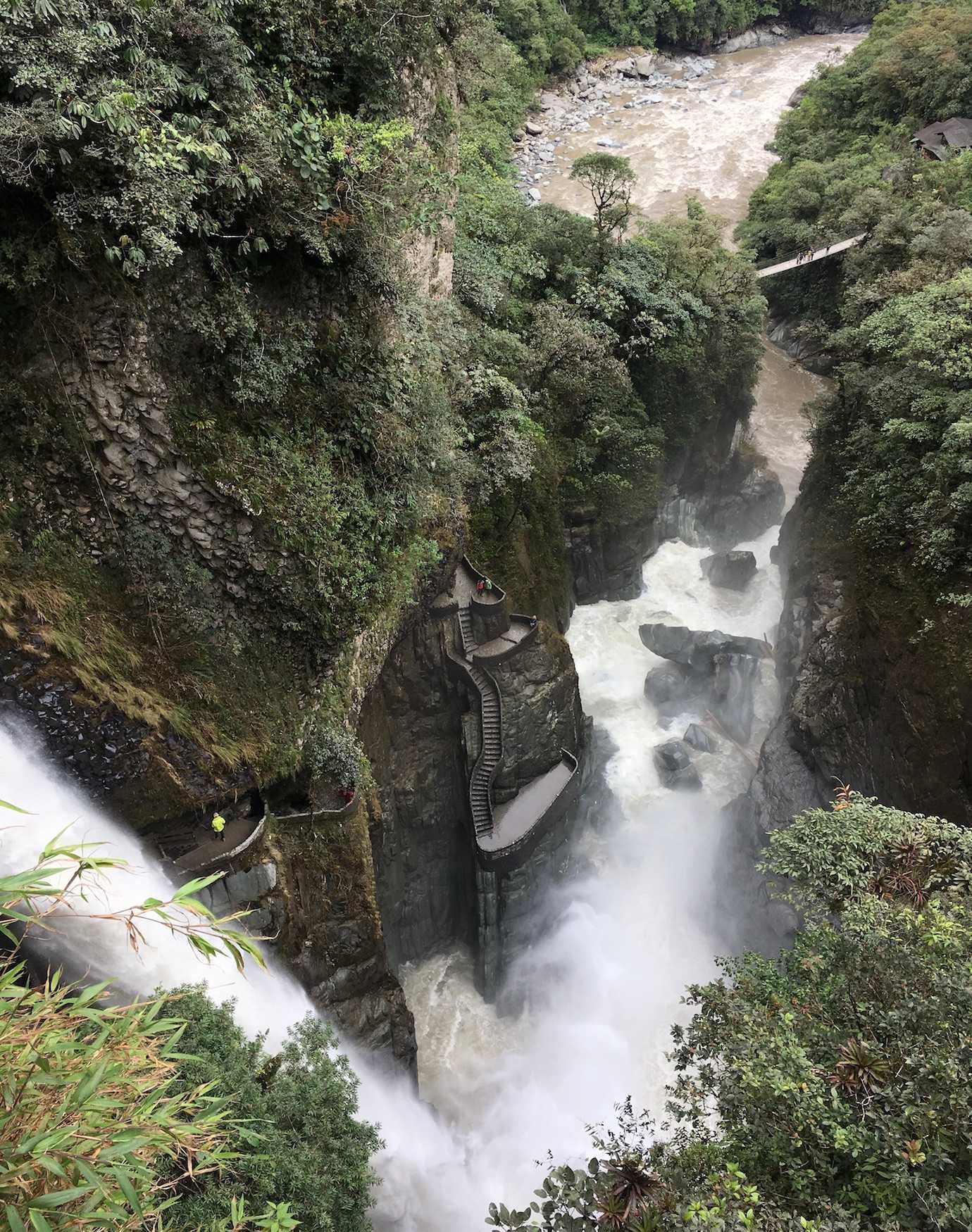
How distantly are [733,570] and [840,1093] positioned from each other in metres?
19.8

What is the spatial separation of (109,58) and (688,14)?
53100 millimetres

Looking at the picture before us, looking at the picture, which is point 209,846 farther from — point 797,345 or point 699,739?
point 797,345

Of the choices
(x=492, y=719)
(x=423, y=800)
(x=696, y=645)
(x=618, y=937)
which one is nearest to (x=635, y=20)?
(x=696, y=645)

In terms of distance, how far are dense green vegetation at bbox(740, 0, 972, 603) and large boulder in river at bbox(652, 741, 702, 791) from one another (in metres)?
7.17

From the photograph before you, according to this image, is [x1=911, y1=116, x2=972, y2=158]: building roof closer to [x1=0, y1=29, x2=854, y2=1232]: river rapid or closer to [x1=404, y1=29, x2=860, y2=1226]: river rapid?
[x1=404, y1=29, x2=860, y2=1226]: river rapid

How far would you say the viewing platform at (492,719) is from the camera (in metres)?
15.8

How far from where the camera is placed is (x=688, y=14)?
152 feet

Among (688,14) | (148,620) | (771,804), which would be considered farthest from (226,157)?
(688,14)

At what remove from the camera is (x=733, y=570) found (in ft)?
81.1

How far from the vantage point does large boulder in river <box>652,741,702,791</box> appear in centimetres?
2019

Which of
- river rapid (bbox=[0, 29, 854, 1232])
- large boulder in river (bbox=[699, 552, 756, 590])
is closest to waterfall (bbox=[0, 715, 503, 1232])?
river rapid (bbox=[0, 29, 854, 1232])

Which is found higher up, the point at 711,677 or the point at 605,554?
the point at 605,554

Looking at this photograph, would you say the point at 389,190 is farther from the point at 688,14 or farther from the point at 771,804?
the point at 688,14

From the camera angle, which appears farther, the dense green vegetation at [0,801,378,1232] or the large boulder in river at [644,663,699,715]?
the large boulder in river at [644,663,699,715]
